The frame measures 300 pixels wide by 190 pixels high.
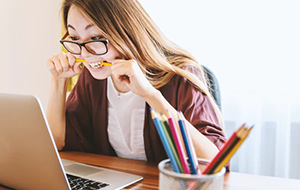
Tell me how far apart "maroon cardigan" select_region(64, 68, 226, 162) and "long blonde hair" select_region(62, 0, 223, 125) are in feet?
0.12

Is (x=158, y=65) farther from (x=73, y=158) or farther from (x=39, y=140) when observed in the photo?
(x=39, y=140)

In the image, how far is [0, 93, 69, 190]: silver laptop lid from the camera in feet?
2.01

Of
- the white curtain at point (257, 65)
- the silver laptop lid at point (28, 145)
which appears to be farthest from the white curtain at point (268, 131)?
the silver laptop lid at point (28, 145)

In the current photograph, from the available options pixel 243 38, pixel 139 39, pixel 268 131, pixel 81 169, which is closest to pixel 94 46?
pixel 139 39

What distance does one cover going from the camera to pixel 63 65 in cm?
123

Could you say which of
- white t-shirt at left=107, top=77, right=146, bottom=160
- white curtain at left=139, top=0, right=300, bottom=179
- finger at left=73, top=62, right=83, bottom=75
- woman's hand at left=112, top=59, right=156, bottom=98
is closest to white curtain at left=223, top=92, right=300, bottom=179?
white curtain at left=139, top=0, right=300, bottom=179

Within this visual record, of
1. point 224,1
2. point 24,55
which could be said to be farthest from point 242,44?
point 24,55

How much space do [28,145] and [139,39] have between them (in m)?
0.58

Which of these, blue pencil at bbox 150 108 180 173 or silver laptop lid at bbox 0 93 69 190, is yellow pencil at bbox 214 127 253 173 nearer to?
blue pencil at bbox 150 108 180 173

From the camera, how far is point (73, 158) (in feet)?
3.43

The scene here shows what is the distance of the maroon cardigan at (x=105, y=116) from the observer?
3.46ft

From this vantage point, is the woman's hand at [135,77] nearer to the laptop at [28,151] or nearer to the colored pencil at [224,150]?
the laptop at [28,151]

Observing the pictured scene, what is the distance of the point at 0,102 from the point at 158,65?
1.93 feet

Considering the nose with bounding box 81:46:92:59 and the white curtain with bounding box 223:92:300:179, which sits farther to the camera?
the white curtain with bounding box 223:92:300:179
